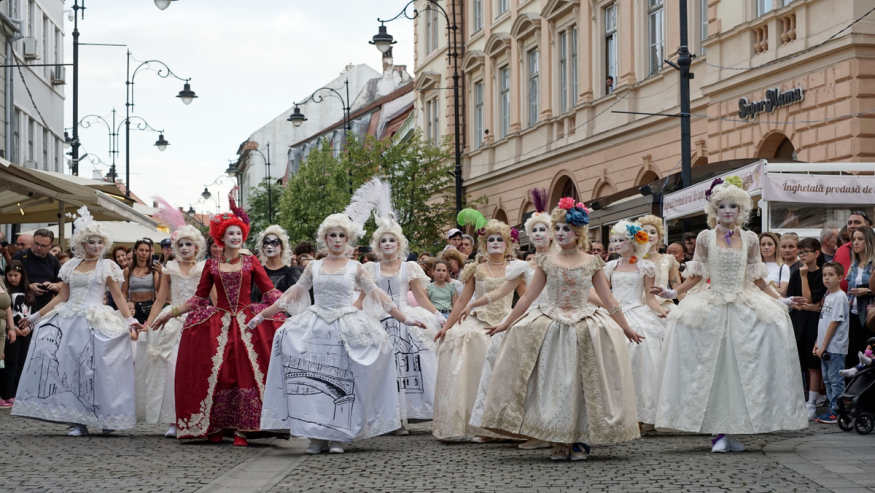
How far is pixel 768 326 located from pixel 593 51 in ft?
70.9

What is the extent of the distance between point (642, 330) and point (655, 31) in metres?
17.0

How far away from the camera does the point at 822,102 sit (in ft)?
65.2

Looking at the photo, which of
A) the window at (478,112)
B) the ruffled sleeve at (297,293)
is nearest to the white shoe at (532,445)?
the ruffled sleeve at (297,293)

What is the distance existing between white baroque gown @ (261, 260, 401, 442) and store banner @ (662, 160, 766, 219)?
5887 millimetres

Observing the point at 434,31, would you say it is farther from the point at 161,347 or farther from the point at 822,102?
the point at 161,347

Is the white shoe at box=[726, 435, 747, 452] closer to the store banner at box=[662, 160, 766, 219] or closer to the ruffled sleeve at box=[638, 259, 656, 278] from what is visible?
the ruffled sleeve at box=[638, 259, 656, 278]

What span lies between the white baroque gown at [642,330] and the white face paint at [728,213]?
1.29m

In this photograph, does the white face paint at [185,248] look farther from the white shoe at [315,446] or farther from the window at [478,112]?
the window at [478,112]

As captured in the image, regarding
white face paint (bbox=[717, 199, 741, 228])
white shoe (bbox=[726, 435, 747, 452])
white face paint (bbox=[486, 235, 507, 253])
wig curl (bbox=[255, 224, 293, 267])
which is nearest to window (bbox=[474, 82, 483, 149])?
wig curl (bbox=[255, 224, 293, 267])

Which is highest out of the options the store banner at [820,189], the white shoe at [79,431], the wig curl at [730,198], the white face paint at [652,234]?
the store banner at [820,189]

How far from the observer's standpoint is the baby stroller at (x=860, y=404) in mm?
10453

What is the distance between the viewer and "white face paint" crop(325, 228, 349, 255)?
10625 mm

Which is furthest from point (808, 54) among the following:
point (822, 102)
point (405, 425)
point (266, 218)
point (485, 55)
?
point (266, 218)

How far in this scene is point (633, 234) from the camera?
11.7m
